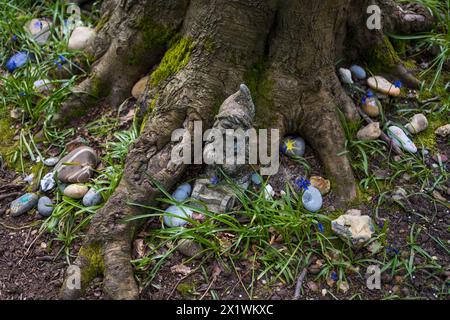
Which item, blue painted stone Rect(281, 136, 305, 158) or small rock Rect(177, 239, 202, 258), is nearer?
small rock Rect(177, 239, 202, 258)

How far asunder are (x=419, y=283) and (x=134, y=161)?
1.84 m

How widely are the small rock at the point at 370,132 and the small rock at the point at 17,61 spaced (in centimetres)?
280

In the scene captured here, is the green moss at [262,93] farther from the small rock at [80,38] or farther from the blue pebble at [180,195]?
the small rock at [80,38]

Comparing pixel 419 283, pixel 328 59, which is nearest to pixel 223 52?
pixel 328 59

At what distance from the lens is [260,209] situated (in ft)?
9.10

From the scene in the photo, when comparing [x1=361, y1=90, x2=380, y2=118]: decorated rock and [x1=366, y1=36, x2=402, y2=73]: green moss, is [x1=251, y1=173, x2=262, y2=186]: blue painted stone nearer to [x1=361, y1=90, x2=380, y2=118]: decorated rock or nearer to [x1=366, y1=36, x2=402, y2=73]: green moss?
[x1=361, y1=90, x2=380, y2=118]: decorated rock

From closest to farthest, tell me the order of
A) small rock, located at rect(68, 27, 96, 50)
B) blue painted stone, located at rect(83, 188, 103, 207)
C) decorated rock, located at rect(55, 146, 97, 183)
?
blue painted stone, located at rect(83, 188, 103, 207), decorated rock, located at rect(55, 146, 97, 183), small rock, located at rect(68, 27, 96, 50)

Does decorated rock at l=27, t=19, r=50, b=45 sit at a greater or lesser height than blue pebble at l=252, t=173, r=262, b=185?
greater

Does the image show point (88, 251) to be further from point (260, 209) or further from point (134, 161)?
point (260, 209)

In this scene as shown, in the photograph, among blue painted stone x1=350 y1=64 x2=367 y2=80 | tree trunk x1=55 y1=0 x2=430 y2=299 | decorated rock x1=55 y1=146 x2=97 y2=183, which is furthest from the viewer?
blue painted stone x1=350 y1=64 x2=367 y2=80

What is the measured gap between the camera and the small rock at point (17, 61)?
3.92 m

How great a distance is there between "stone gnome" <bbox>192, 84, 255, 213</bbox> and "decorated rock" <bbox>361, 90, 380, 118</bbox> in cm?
109

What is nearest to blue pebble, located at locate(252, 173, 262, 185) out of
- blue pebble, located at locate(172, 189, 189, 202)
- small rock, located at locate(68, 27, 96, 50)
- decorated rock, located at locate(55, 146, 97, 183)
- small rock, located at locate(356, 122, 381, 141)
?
blue pebble, located at locate(172, 189, 189, 202)

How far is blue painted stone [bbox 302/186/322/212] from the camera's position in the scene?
2.88 metres
